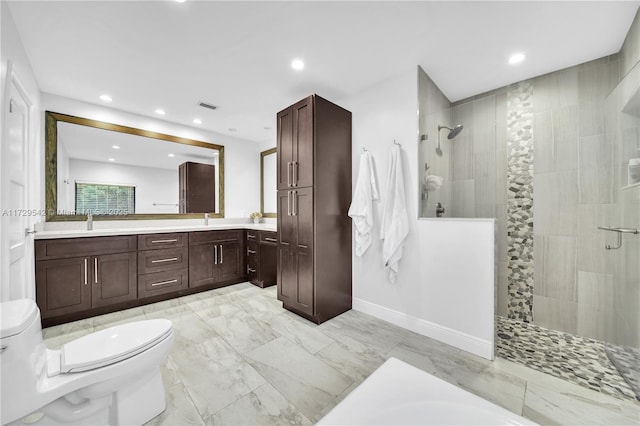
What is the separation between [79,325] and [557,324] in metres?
4.58

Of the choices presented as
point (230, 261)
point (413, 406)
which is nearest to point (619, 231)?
point (413, 406)

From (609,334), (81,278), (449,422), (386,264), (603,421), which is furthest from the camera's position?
(81,278)

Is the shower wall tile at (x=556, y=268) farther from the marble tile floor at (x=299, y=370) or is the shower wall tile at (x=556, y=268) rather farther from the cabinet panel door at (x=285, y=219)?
the cabinet panel door at (x=285, y=219)

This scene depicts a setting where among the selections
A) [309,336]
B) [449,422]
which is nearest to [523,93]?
[449,422]

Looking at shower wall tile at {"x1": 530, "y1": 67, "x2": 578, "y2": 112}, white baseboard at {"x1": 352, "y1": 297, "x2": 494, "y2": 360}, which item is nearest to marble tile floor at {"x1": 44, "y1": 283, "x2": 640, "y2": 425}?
white baseboard at {"x1": 352, "y1": 297, "x2": 494, "y2": 360}

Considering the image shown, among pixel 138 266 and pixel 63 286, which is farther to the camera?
pixel 138 266

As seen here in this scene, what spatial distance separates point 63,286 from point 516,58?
4.76m

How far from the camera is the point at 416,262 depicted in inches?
92.0

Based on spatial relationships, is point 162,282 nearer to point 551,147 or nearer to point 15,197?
point 15,197

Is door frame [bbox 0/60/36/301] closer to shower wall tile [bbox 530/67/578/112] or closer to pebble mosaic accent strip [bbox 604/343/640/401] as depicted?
pebble mosaic accent strip [bbox 604/343/640/401]

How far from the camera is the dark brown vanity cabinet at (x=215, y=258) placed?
3354mm

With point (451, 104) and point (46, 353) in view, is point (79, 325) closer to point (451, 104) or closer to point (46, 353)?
point (46, 353)

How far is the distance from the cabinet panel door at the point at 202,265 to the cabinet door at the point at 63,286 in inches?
39.8

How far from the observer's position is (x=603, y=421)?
4.37 feet
